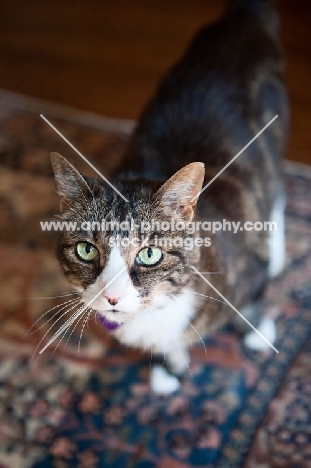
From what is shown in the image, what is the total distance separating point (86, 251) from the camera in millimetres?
927

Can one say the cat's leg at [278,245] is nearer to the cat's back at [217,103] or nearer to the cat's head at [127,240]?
the cat's back at [217,103]

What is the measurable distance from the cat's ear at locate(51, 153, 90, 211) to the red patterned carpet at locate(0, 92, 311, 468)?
31 cm

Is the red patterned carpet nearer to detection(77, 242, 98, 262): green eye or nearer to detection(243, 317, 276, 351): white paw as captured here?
detection(243, 317, 276, 351): white paw

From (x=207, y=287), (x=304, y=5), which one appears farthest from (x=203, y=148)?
(x=304, y=5)

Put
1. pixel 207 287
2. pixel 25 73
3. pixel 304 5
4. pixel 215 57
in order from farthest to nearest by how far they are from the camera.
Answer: pixel 304 5 < pixel 25 73 < pixel 215 57 < pixel 207 287

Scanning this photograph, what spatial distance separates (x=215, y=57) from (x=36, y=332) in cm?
87

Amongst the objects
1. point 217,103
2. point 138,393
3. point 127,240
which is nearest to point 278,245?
point 217,103

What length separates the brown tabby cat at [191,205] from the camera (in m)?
0.90

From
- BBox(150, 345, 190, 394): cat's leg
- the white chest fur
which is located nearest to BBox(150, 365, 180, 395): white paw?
BBox(150, 345, 190, 394): cat's leg

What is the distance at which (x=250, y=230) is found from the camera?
116cm

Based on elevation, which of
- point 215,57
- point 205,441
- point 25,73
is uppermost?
point 25,73

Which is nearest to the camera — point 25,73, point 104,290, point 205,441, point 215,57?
point 104,290

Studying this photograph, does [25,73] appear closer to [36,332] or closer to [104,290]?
[36,332]

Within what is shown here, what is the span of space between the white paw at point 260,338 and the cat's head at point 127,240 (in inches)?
16.4
